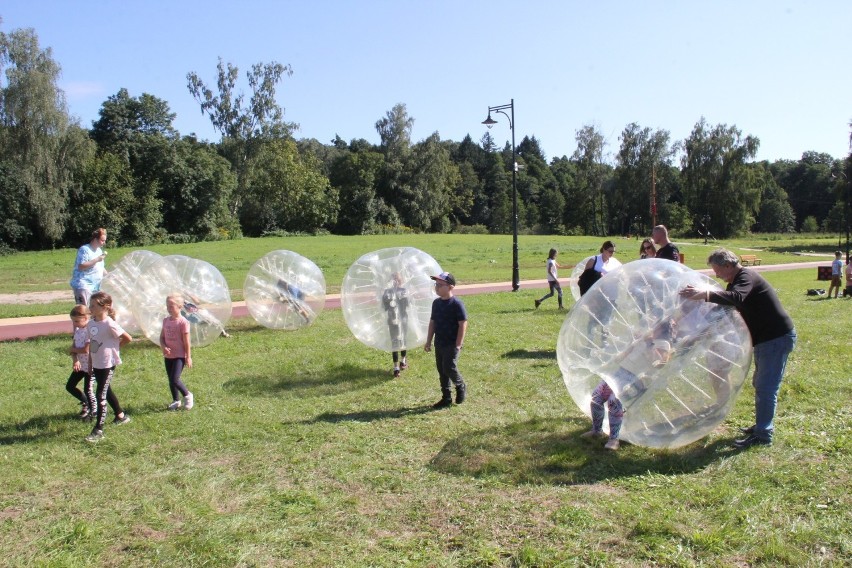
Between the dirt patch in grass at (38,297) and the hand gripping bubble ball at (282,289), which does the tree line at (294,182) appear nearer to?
the dirt patch in grass at (38,297)

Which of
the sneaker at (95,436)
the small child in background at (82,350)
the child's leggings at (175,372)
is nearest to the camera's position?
the sneaker at (95,436)

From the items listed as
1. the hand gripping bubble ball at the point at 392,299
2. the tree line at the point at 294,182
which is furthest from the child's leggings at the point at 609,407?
the tree line at the point at 294,182

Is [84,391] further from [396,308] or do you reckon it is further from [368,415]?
[396,308]

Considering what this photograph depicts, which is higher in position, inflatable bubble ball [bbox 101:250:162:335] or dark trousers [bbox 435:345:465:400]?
inflatable bubble ball [bbox 101:250:162:335]

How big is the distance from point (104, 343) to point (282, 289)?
5.67 m

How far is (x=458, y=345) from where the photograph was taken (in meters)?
7.43

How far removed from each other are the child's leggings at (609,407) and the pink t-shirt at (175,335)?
489 centimetres

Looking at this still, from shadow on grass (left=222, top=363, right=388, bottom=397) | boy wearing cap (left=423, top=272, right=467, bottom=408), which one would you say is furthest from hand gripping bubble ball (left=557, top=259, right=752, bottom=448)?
shadow on grass (left=222, top=363, right=388, bottom=397)

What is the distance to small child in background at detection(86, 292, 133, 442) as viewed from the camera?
22.0 feet

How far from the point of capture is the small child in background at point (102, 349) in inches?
263

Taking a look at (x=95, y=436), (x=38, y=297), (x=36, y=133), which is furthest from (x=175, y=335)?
(x=36, y=133)

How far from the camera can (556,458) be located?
18.7 ft

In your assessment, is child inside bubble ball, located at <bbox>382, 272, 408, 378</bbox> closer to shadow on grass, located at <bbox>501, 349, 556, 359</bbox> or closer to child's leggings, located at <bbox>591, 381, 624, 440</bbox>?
shadow on grass, located at <bbox>501, 349, 556, 359</bbox>

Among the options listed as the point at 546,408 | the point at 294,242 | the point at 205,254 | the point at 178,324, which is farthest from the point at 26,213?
the point at 546,408
